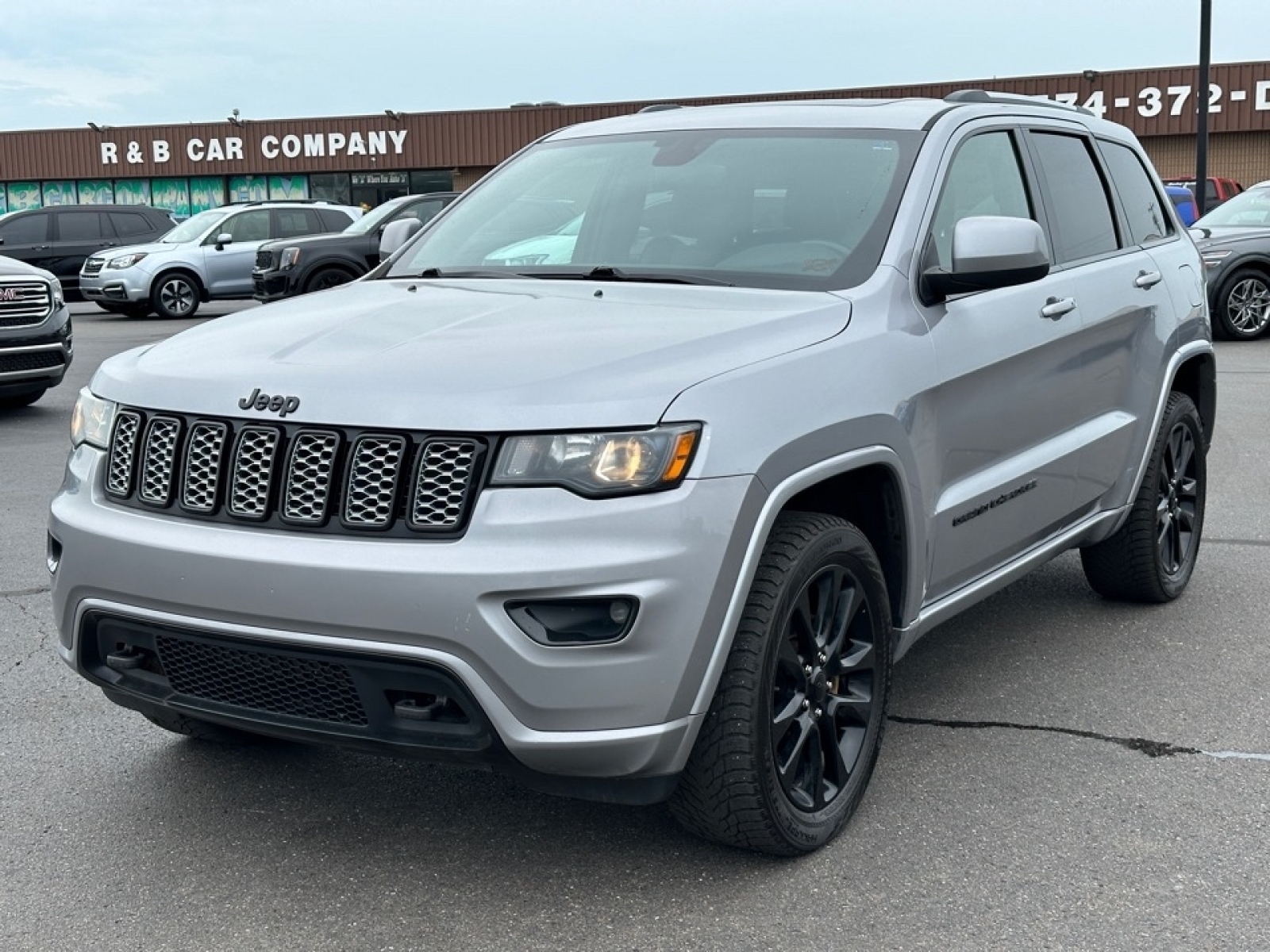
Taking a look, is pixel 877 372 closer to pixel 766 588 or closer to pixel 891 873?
pixel 766 588

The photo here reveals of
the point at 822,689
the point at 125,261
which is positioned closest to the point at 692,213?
the point at 822,689

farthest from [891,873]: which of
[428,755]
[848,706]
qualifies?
[428,755]

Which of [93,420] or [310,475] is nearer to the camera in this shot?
[310,475]

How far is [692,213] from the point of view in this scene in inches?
168

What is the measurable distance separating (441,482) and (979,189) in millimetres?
2191

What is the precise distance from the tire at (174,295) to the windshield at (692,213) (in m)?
18.0

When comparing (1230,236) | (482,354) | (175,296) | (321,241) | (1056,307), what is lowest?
(175,296)

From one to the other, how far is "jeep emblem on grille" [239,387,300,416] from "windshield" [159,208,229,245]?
20.2 meters

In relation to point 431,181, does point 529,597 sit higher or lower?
higher

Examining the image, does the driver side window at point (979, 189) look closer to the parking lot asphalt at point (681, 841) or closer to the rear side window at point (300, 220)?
the parking lot asphalt at point (681, 841)

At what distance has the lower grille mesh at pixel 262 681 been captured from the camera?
10.2 feet

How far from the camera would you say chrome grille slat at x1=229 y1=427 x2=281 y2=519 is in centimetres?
312

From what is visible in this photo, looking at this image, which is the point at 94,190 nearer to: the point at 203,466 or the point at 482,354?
the point at 203,466

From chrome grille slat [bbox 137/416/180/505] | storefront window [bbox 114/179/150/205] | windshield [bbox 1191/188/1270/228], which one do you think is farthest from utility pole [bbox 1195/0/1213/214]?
storefront window [bbox 114/179/150/205]
